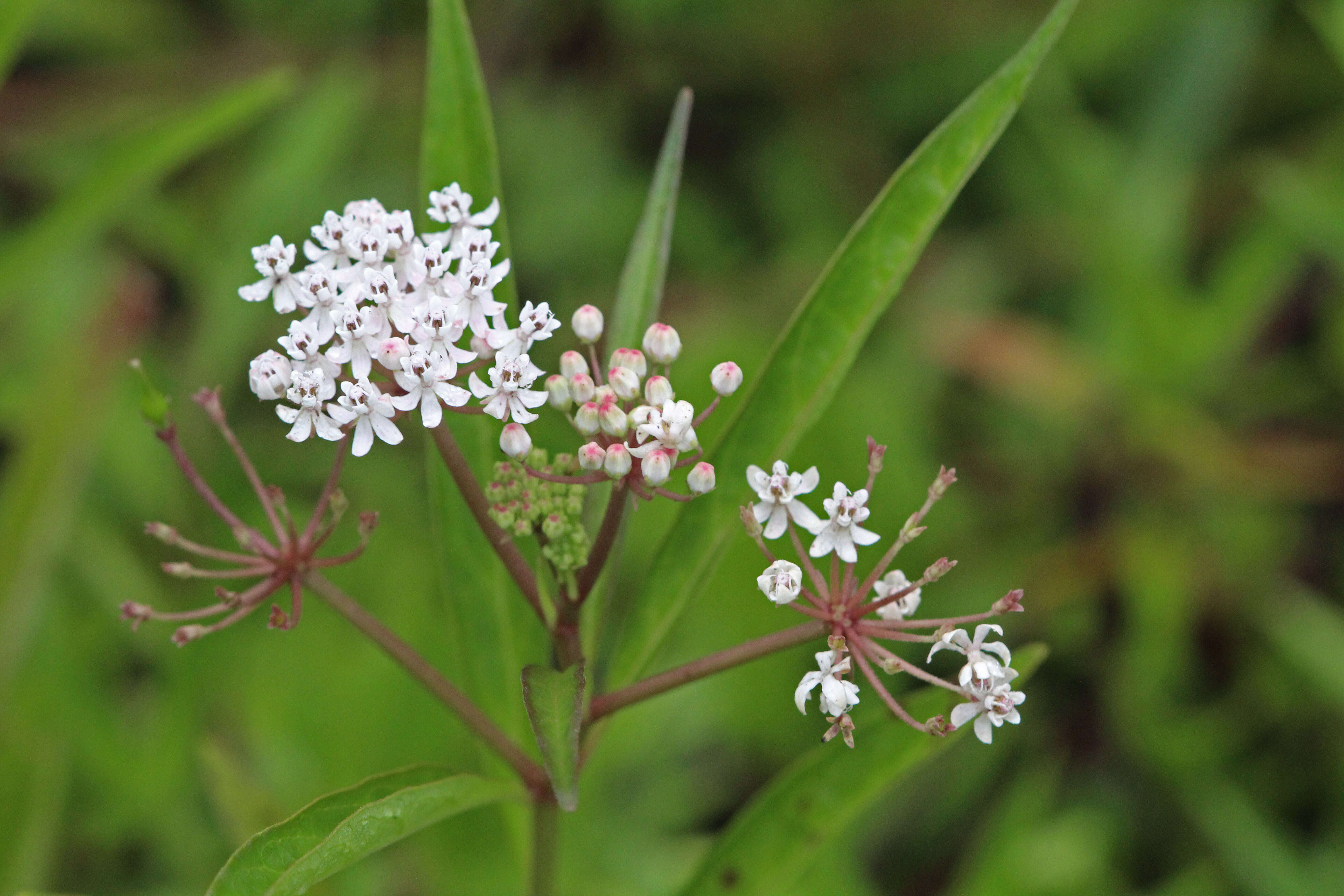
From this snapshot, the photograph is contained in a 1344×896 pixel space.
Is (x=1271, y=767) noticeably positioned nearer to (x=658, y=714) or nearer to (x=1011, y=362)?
(x=1011, y=362)

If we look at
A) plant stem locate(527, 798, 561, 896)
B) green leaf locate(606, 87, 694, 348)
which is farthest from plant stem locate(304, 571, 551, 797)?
green leaf locate(606, 87, 694, 348)

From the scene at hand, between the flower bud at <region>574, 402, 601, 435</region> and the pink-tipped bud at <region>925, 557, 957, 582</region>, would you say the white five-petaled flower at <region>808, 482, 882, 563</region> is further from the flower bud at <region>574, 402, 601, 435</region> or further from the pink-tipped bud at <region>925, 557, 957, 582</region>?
the flower bud at <region>574, 402, 601, 435</region>

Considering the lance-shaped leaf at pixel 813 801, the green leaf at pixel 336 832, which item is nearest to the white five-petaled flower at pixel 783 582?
the lance-shaped leaf at pixel 813 801

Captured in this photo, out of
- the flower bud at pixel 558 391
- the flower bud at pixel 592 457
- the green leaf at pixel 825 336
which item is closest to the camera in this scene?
the flower bud at pixel 592 457

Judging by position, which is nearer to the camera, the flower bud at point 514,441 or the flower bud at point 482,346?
the flower bud at point 514,441

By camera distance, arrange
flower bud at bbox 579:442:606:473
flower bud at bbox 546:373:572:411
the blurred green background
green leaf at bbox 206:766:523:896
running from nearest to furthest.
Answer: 1. green leaf at bbox 206:766:523:896
2. flower bud at bbox 579:442:606:473
3. flower bud at bbox 546:373:572:411
4. the blurred green background

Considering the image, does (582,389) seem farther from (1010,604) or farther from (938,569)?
(1010,604)

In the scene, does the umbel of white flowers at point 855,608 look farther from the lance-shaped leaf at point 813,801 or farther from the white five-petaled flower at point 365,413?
the white five-petaled flower at point 365,413
